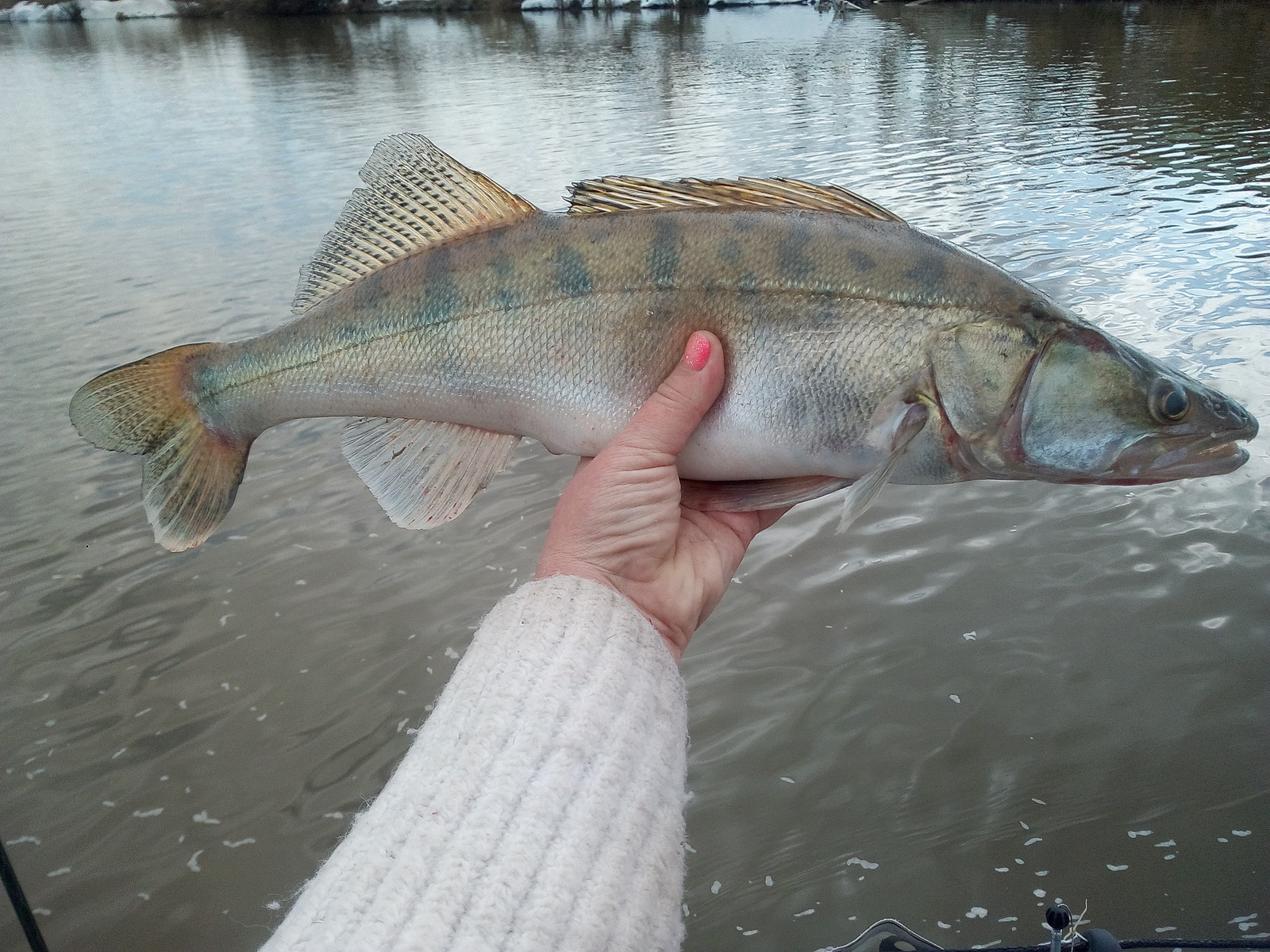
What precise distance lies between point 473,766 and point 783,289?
53.5 inches

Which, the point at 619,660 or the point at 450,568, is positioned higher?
the point at 619,660

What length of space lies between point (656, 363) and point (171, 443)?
1378 mm

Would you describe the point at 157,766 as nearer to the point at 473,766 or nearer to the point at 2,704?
the point at 2,704

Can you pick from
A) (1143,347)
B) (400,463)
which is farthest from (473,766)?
(1143,347)

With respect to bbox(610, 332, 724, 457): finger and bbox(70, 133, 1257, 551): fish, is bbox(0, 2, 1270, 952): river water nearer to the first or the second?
bbox(70, 133, 1257, 551): fish

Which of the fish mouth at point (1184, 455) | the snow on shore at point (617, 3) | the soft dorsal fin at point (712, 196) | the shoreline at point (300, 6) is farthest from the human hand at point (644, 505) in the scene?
the snow on shore at point (617, 3)

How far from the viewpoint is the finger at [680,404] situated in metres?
2.11

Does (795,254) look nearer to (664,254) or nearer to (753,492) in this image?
(664,254)

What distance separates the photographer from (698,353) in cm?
212

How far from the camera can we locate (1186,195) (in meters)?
9.38

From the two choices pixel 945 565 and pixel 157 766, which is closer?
pixel 157 766

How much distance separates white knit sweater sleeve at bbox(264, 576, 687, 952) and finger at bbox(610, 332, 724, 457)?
510 millimetres

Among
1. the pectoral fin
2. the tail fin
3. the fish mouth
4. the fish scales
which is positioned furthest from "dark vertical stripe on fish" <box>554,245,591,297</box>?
the fish mouth

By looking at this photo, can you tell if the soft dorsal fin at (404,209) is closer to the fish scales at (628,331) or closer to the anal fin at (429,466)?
the fish scales at (628,331)
